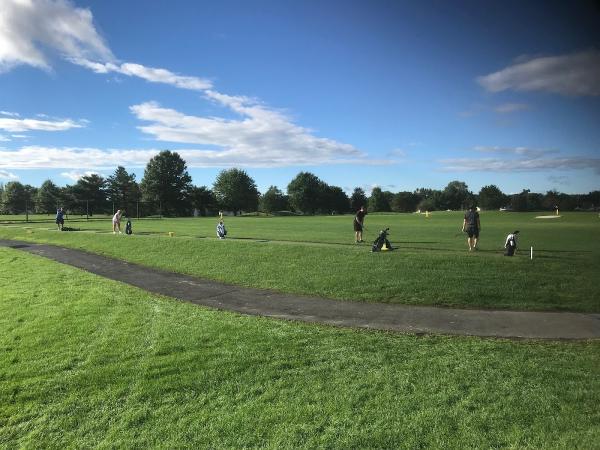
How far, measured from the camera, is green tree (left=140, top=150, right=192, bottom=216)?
104 m

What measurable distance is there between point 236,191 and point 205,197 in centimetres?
1386

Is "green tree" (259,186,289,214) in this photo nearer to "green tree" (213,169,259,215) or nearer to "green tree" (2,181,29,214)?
"green tree" (213,169,259,215)

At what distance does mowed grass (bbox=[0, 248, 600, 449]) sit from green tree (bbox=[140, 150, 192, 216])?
9610cm

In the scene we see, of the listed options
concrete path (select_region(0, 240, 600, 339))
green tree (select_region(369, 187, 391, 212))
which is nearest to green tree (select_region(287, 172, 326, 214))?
green tree (select_region(369, 187, 391, 212))

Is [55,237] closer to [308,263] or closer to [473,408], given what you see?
[308,263]

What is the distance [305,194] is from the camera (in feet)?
439

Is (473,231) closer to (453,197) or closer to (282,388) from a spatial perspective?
(282,388)

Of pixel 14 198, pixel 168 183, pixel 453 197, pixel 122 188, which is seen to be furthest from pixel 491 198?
pixel 14 198

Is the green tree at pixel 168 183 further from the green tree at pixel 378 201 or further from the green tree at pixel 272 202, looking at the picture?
the green tree at pixel 378 201

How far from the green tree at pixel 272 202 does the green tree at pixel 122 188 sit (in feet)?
120

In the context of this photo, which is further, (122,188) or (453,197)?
(453,197)

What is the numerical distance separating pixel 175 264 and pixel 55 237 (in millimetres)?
15668

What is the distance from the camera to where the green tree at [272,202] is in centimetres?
13438

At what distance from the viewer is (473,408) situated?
529cm
